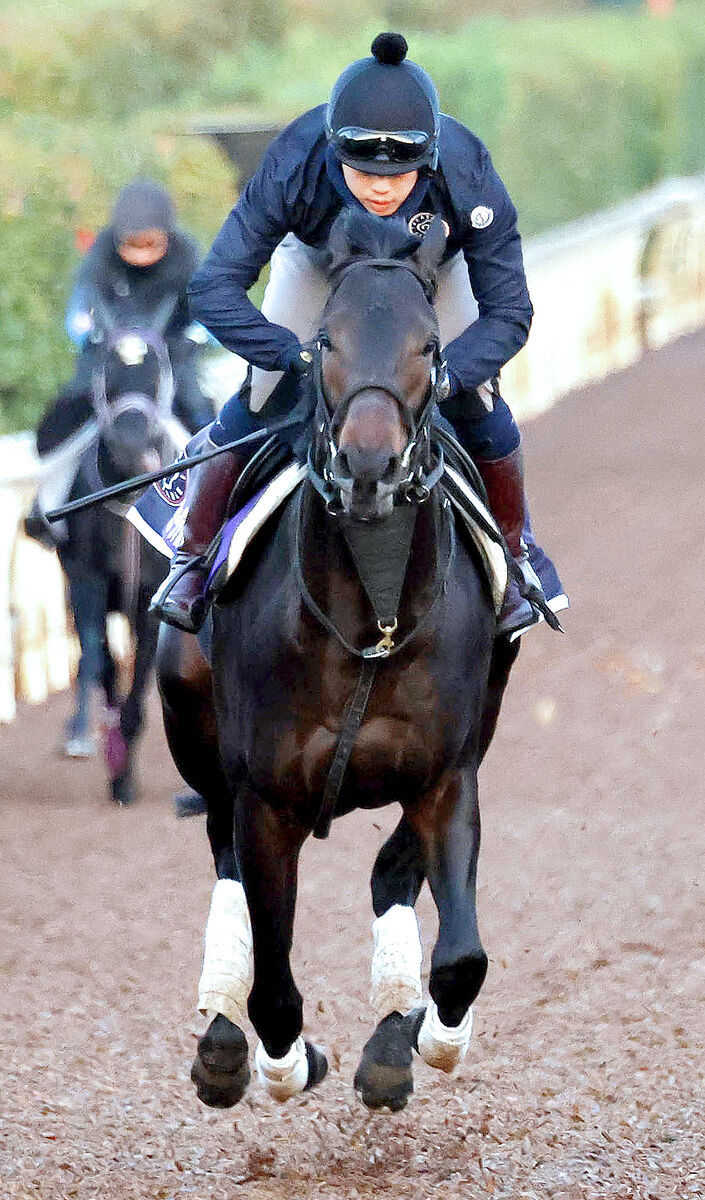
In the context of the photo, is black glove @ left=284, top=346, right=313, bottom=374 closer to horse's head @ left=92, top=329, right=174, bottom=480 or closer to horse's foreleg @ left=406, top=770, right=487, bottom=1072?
horse's foreleg @ left=406, top=770, right=487, bottom=1072

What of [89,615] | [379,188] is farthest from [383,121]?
[89,615]

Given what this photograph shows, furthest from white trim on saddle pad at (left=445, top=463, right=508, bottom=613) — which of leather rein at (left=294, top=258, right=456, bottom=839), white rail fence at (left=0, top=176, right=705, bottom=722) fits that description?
white rail fence at (left=0, top=176, right=705, bottom=722)

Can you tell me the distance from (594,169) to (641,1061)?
18566 millimetres

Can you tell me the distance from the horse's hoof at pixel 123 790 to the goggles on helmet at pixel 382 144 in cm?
483

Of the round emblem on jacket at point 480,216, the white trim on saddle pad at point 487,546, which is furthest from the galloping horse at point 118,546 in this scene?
the round emblem on jacket at point 480,216

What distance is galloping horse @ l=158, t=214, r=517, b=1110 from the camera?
419 cm

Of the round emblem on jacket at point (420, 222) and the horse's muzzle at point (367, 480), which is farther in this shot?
the round emblem on jacket at point (420, 222)

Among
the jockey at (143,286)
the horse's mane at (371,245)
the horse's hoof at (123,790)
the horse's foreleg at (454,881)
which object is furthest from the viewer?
the horse's hoof at (123,790)

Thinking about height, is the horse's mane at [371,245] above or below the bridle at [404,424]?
above

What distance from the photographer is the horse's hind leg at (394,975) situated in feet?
16.8

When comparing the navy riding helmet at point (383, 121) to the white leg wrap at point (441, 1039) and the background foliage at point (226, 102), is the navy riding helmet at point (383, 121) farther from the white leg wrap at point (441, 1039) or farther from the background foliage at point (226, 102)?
the background foliage at point (226, 102)

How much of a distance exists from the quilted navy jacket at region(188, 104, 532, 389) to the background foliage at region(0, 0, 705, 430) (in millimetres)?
7184

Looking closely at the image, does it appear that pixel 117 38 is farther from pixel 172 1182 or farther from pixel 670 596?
pixel 172 1182

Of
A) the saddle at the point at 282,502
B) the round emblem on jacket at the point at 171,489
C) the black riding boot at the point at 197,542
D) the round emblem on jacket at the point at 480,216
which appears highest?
the round emblem on jacket at the point at 480,216
